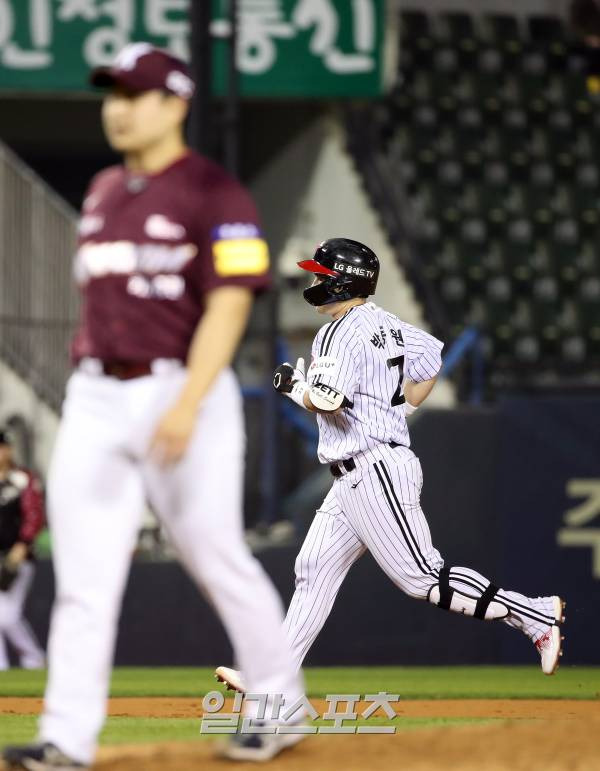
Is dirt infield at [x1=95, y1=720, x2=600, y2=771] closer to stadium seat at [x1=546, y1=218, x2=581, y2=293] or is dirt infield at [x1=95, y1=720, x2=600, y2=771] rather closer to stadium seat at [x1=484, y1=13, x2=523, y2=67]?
stadium seat at [x1=546, y1=218, x2=581, y2=293]

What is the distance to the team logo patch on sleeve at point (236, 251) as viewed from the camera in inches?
168

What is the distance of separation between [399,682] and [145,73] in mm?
5970

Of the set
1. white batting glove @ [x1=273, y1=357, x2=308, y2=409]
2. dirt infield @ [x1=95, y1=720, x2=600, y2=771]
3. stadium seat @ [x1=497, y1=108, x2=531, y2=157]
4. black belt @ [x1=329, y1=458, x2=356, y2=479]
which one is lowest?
dirt infield @ [x1=95, y1=720, x2=600, y2=771]

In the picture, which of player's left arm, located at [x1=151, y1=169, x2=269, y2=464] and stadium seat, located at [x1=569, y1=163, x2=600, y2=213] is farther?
stadium seat, located at [x1=569, y1=163, x2=600, y2=213]

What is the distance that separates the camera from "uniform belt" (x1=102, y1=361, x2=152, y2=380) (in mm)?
4301

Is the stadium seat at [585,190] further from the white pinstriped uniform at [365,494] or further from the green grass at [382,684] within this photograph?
the white pinstriped uniform at [365,494]

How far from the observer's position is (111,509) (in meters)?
4.30

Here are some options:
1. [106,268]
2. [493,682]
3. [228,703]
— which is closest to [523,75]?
[493,682]

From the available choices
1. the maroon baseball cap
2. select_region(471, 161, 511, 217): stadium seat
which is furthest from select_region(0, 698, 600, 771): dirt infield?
select_region(471, 161, 511, 217): stadium seat

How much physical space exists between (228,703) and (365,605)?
4.04 metres

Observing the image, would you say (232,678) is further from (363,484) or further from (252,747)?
(252,747)

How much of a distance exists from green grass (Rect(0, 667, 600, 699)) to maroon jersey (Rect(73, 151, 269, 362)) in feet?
14.8

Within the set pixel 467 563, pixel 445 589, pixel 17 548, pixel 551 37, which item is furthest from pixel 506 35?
pixel 445 589

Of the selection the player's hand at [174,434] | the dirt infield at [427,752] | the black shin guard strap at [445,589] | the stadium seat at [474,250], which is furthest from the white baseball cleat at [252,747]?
the stadium seat at [474,250]
